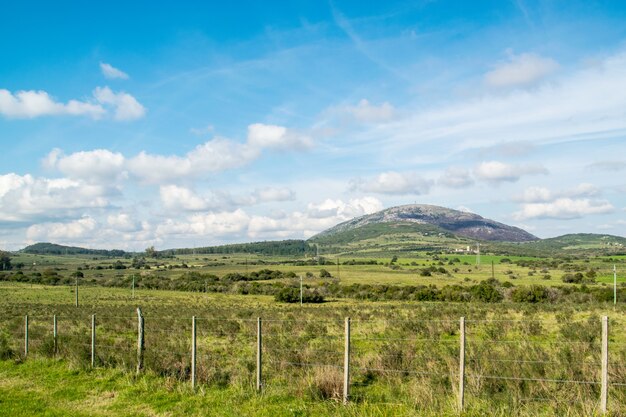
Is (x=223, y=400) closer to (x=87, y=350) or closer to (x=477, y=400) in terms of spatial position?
(x=477, y=400)

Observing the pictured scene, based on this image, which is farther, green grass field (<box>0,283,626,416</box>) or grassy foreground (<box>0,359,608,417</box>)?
green grass field (<box>0,283,626,416</box>)

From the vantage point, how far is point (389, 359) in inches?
557

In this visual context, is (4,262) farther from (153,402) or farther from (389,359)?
(389,359)

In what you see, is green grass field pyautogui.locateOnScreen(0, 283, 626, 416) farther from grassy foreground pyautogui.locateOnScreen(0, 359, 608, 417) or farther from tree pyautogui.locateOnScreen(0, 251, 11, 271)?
tree pyautogui.locateOnScreen(0, 251, 11, 271)

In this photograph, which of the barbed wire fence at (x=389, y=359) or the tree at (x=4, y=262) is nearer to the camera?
the barbed wire fence at (x=389, y=359)

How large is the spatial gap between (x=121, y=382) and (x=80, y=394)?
3.19 feet

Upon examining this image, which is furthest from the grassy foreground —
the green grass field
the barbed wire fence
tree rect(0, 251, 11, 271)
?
tree rect(0, 251, 11, 271)

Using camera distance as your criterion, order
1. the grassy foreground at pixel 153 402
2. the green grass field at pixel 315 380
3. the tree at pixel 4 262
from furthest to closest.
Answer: the tree at pixel 4 262 < the green grass field at pixel 315 380 < the grassy foreground at pixel 153 402

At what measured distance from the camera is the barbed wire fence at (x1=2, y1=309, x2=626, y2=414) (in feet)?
32.4

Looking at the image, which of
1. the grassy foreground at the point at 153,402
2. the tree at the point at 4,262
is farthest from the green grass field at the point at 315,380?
the tree at the point at 4,262

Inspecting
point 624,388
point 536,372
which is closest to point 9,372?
point 536,372

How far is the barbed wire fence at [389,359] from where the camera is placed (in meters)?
9.87

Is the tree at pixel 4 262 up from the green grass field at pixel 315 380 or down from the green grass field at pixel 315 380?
down

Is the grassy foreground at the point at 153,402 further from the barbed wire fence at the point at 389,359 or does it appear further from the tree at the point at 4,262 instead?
the tree at the point at 4,262
